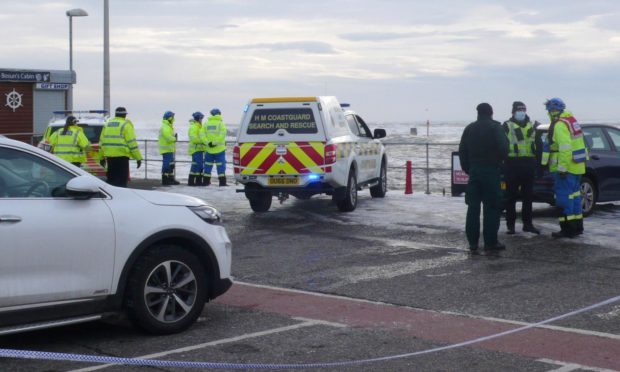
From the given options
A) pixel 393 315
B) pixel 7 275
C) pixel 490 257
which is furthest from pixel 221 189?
pixel 7 275

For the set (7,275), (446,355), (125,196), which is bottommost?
(446,355)

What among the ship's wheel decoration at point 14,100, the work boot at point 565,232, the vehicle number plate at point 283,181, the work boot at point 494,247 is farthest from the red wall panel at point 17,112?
the work boot at point 494,247

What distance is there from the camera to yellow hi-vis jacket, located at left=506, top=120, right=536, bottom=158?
13.8 meters

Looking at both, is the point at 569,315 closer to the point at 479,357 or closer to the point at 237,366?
the point at 479,357

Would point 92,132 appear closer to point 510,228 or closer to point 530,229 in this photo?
point 510,228

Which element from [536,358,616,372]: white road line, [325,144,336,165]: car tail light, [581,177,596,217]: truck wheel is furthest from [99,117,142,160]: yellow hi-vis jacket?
[536,358,616,372]: white road line

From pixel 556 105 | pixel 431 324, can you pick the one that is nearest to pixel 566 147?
pixel 556 105

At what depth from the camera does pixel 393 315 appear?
8.38 m

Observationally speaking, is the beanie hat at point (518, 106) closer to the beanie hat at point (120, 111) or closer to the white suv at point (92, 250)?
the beanie hat at point (120, 111)

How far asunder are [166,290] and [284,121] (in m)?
9.34

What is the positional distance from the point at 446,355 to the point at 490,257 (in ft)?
16.8

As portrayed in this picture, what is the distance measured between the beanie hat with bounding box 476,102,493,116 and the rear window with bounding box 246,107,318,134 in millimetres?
4724

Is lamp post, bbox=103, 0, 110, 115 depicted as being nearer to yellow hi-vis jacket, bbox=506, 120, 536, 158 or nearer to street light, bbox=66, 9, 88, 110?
street light, bbox=66, 9, 88, 110

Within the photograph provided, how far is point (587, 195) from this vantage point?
16141 millimetres
